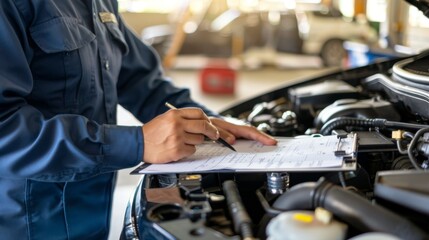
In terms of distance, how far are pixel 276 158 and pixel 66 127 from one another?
0.38 m

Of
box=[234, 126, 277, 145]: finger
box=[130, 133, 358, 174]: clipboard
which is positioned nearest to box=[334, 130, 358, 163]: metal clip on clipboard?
box=[130, 133, 358, 174]: clipboard

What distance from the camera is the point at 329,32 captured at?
6.77m

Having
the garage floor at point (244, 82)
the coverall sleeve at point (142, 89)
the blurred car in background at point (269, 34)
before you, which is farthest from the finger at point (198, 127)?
the blurred car in background at point (269, 34)

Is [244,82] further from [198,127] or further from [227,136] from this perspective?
[198,127]

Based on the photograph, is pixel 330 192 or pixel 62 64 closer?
pixel 330 192

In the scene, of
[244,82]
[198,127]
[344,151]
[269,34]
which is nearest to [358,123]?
[344,151]

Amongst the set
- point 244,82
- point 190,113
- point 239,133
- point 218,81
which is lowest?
point 244,82

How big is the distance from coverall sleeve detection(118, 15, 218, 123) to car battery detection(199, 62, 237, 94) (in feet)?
12.2

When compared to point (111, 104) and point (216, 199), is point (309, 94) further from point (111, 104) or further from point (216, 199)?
point (216, 199)

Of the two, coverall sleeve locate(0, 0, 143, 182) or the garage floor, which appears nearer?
coverall sleeve locate(0, 0, 143, 182)

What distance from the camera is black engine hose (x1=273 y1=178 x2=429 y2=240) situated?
2.10ft

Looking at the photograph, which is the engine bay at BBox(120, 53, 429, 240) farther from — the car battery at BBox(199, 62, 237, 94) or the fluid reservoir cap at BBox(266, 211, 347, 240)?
the car battery at BBox(199, 62, 237, 94)

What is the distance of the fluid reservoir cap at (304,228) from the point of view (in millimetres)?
587

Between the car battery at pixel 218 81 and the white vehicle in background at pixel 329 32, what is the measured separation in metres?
2.12
